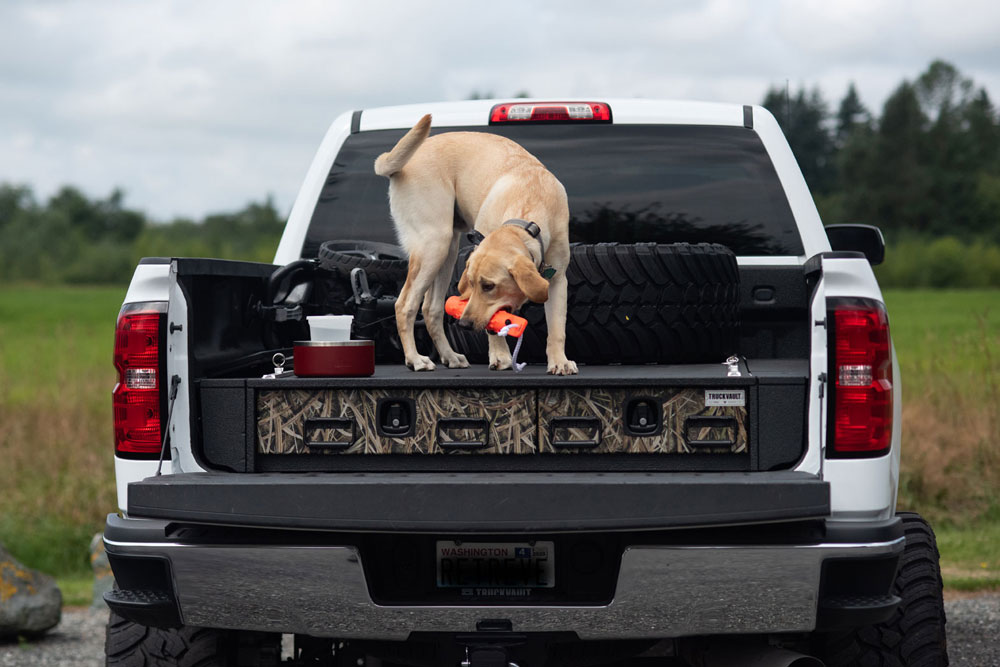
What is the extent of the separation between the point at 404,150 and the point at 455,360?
766mm

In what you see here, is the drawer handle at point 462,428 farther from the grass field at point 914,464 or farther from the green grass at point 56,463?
the green grass at point 56,463

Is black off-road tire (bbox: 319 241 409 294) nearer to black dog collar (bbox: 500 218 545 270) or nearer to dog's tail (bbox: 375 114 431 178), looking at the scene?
dog's tail (bbox: 375 114 431 178)

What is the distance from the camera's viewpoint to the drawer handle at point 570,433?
326 centimetres

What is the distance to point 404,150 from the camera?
407 cm

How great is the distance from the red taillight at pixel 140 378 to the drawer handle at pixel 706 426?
4.80 ft

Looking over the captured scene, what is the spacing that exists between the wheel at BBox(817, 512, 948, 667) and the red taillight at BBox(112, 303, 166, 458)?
208cm

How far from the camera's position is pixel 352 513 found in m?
3.01

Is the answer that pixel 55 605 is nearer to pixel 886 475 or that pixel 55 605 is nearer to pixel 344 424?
pixel 344 424

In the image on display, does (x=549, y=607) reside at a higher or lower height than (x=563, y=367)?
lower

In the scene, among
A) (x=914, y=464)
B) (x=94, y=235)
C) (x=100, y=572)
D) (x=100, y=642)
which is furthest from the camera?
(x=94, y=235)

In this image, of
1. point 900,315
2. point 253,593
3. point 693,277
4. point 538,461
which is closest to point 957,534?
point 693,277

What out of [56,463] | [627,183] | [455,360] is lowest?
[56,463]

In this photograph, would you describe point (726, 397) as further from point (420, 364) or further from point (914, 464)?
point (914, 464)

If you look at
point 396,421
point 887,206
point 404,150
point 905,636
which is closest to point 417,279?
point 404,150
